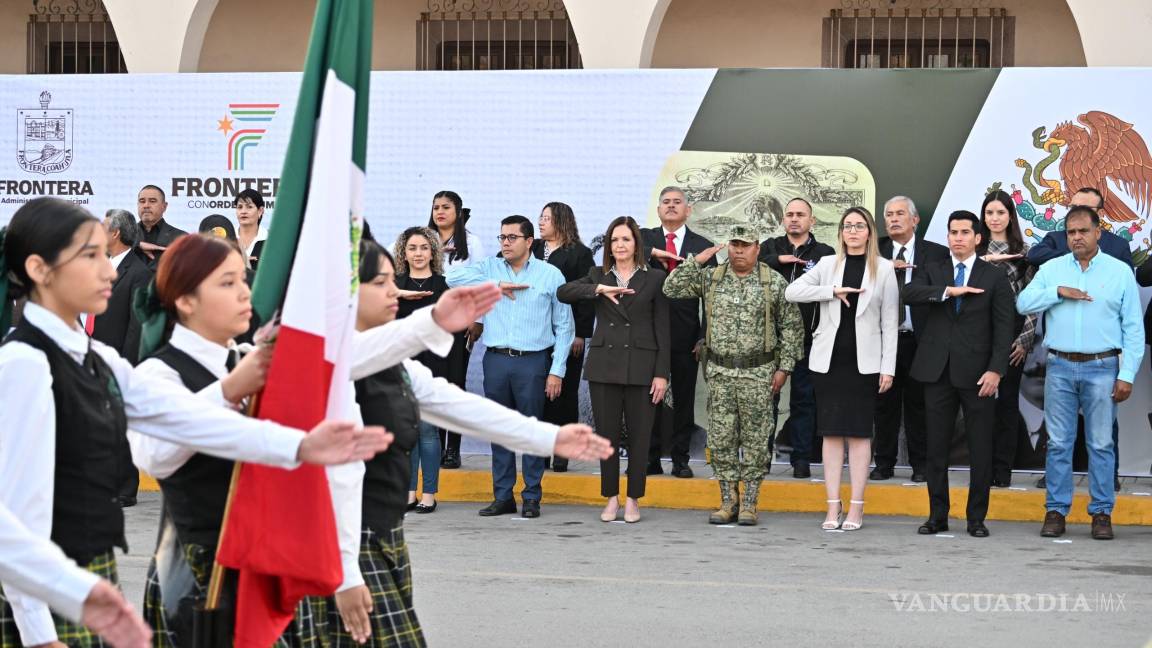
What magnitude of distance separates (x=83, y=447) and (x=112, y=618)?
60 centimetres

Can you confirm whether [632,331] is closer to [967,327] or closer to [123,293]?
[967,327]

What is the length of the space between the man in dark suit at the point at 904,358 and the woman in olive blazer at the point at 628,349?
163cm

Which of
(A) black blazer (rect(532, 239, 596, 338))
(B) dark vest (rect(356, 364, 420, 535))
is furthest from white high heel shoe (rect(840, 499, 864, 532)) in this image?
(B) dark vest (rect(356, 364, 420, 535))

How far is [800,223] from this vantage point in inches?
427

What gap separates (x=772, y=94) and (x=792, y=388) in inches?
84.3

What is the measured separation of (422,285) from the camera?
1066cm

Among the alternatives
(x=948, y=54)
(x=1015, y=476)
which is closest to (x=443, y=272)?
(x=1015, y=476)

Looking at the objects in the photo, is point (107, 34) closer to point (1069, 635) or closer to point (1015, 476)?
point (1015, 476)

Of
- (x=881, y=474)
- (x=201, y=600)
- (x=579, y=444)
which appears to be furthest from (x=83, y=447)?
(x=881, y=474)

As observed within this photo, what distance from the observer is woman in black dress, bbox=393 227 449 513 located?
10.5 metres

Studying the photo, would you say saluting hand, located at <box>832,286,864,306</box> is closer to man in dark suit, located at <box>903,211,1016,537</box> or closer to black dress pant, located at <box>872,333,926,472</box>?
man in dark suit, located at <box>903,211,1016,537</box>

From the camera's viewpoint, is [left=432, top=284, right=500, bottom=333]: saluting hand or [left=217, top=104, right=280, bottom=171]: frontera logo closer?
[left=432, top=284, right=500, bottom=333]: saluting hand

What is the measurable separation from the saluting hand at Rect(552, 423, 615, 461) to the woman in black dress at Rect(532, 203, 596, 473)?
6911mm

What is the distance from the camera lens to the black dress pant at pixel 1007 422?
419 inches
